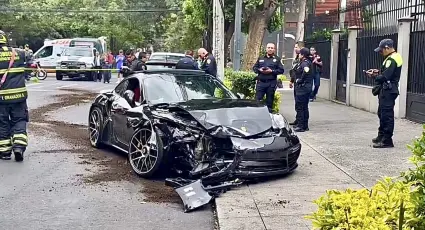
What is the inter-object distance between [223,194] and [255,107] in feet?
5.45

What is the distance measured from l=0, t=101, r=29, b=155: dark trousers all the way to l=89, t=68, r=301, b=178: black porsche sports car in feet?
4.53

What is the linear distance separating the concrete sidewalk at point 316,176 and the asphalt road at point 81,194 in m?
0.40

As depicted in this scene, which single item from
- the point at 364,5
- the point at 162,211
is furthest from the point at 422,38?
the point at 162,211

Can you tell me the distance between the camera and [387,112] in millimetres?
9047

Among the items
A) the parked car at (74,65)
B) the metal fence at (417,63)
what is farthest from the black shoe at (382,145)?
the parked car at (74,65)

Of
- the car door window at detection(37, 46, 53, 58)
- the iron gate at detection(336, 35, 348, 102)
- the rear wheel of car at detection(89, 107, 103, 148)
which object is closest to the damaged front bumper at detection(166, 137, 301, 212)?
the rear wheel of car at detection(89, 107, 103, 148)

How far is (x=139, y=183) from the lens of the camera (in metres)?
7.41

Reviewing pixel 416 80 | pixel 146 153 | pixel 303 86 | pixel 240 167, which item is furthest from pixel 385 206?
pixel 416 80

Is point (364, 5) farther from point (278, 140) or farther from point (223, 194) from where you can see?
point (223, 194)

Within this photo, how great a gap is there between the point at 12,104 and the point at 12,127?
14.1 inches

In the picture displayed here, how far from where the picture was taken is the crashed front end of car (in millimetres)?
6828

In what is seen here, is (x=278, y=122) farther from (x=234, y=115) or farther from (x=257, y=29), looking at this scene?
(x=257, y=29)

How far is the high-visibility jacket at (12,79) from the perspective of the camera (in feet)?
27.9

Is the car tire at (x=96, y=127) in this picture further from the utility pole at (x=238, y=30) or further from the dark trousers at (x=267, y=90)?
the utility pole at (x=238, y=30)
